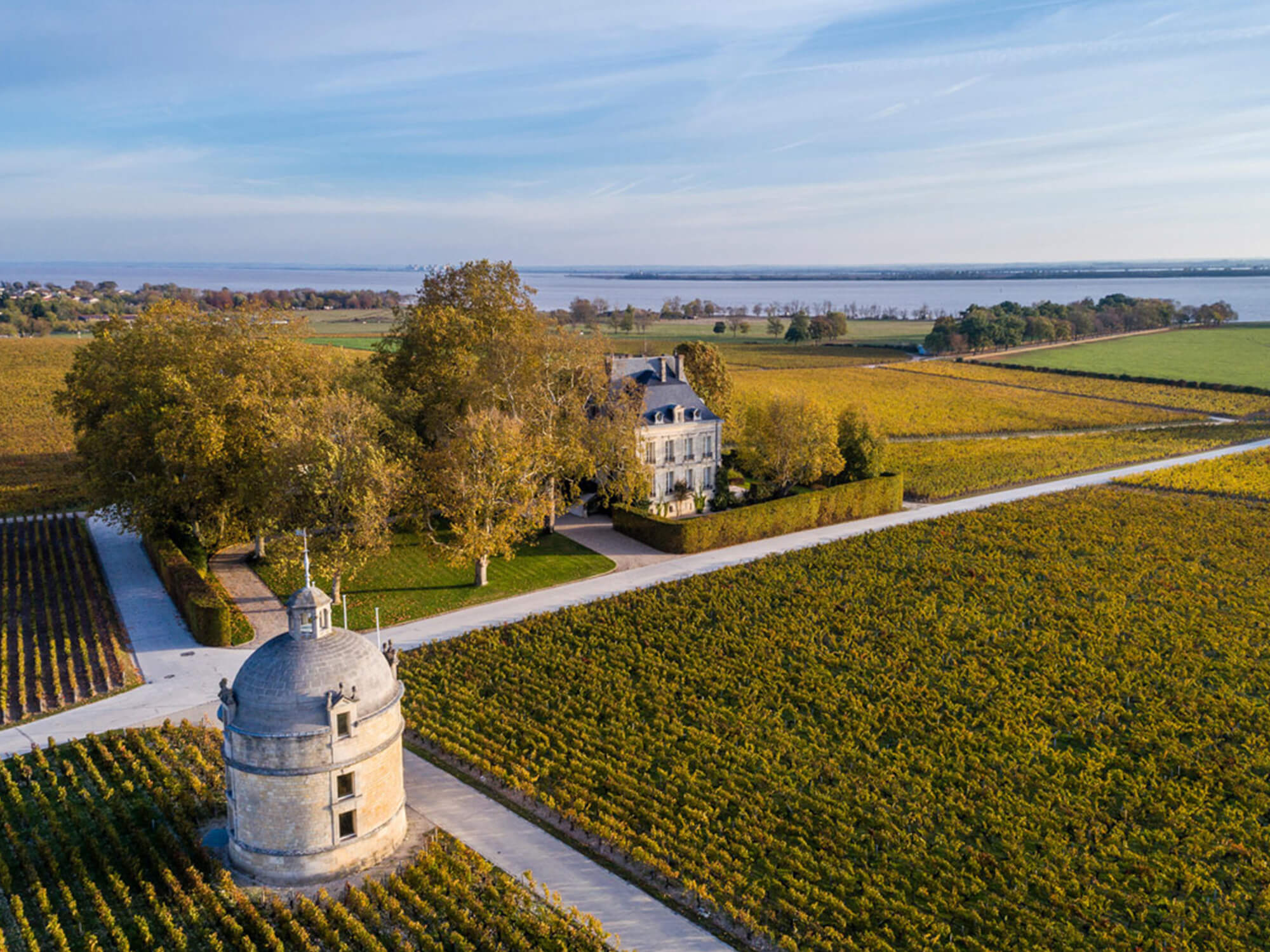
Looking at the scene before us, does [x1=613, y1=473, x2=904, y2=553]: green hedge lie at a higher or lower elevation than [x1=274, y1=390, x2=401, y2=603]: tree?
lower

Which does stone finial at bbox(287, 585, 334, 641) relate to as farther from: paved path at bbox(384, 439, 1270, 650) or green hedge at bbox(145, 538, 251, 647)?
green hedge at bbox(145, 538, 251, 647)

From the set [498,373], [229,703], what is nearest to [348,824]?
[229,703]

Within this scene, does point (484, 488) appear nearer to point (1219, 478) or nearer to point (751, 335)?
point (1219, 478)

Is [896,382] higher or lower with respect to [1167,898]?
higher

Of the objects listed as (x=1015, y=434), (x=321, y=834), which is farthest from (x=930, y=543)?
Answer: (x=1015, y=434)

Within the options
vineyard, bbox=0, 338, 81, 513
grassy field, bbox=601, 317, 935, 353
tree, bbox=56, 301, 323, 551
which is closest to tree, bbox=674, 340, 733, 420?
tree, bbox=56, 301, 323, 551

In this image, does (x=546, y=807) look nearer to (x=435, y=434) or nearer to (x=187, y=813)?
(x=187, y=813)

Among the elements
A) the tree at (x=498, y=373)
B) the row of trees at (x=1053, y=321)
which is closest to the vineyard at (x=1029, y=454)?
the tree at (x=498, y=373)
